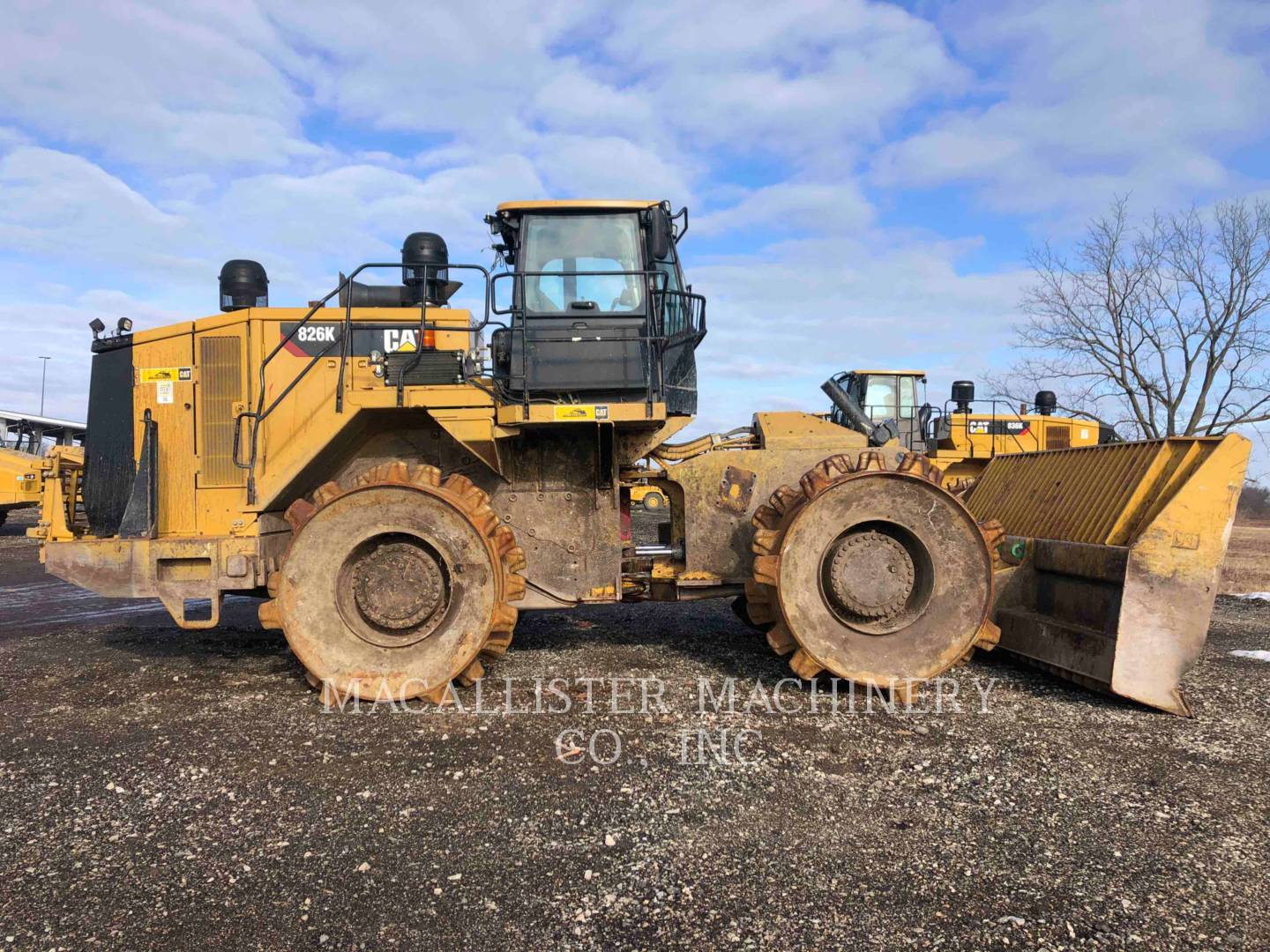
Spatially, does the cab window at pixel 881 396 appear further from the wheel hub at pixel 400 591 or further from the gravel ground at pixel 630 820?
the wheel hub at pixel 400 591

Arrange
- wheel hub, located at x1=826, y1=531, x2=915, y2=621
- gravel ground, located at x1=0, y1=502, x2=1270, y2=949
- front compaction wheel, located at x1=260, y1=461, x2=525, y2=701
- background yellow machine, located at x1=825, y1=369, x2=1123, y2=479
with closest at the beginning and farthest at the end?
gravel ground, located at x1=0, y1=502, x2=1270, y2=949
front compaction wheel, located at x1=260, y1=461, x2=525, y2=701
wheel hub, located at x1=826, y1=531, x2=915, y2=621
background yellow machine, located at x1=825, y1=369, x2=1123, y2=479

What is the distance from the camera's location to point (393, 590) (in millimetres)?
5160

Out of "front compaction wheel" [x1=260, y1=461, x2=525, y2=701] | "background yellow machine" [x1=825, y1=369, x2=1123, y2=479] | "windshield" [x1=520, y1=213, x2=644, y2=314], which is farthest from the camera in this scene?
"background yellow machine" [x1=825, y1=369, x2=1123, y2=479]

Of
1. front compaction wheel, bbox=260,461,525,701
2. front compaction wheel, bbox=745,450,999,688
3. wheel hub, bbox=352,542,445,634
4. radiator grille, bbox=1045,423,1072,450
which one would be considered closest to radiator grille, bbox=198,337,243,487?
front compaction wheel, bbox=260,461,525,701

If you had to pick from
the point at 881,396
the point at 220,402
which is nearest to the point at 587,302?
the point at 220,402

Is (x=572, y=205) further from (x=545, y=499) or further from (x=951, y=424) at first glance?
(x=951, y=424)

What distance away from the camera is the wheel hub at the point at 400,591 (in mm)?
5148

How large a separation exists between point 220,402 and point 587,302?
2860 mm

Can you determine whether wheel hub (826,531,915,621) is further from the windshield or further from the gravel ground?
the windshield

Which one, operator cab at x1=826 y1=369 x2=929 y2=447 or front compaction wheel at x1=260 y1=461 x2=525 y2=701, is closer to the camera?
front compaction wheel at x1=260 y1=461 x2=525 y2=701

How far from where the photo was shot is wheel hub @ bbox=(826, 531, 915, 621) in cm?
519

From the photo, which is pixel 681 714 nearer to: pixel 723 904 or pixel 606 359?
pixel 723 904

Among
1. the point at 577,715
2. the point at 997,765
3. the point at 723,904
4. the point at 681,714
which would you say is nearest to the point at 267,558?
the point at 577,715

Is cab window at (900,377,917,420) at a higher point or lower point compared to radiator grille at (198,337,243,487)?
higher
